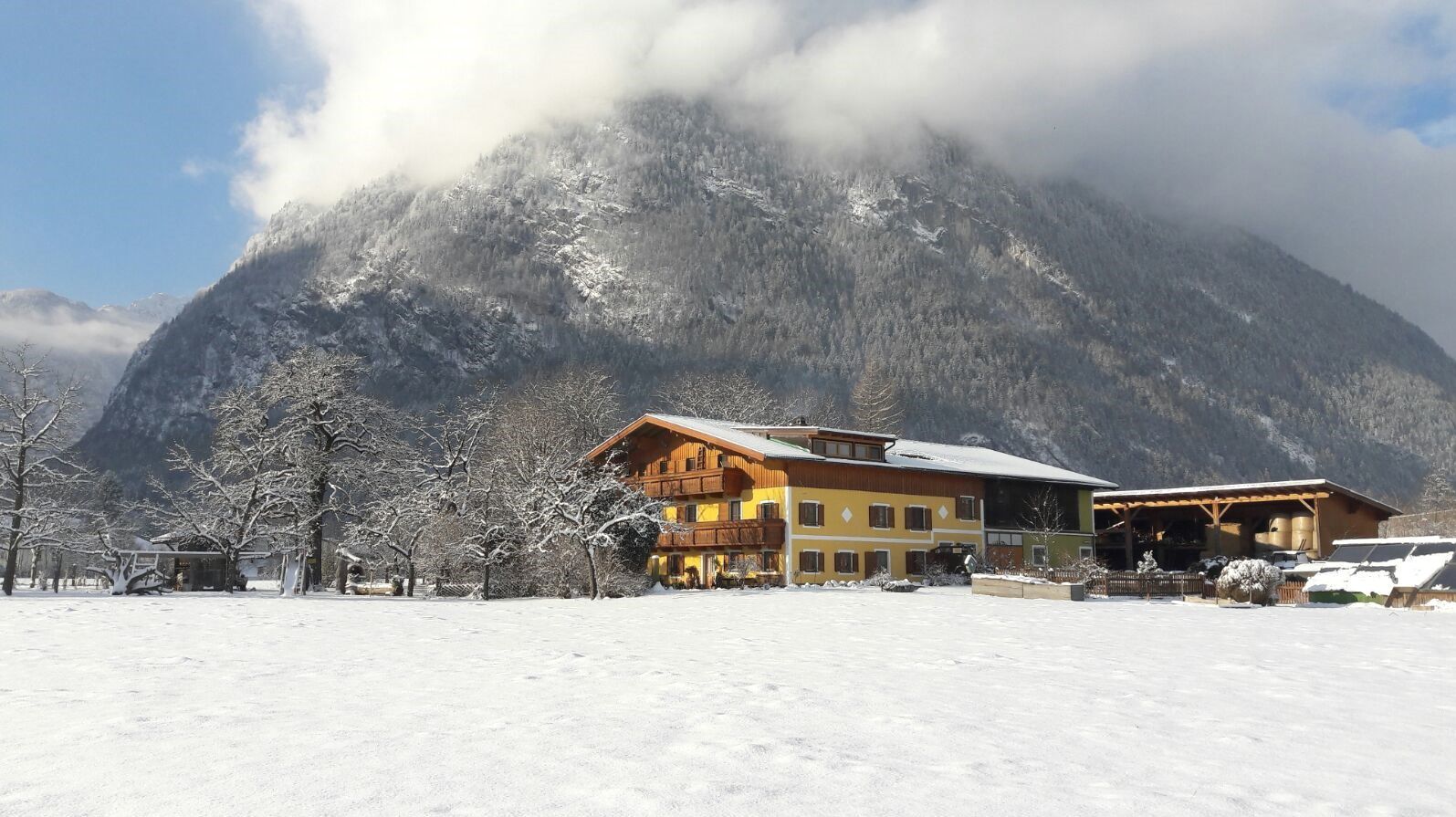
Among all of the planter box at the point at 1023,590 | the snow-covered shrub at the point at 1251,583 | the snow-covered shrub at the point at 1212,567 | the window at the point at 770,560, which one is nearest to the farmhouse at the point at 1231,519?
the snow-covered shrub at the point at 1212,567

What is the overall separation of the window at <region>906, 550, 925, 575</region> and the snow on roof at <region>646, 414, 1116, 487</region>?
14.4 feet

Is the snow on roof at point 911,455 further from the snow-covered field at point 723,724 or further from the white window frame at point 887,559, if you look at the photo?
the snow-covered field at point 723,724

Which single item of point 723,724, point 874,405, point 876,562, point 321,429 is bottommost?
point 723,724

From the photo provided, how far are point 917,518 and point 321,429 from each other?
2871 centimetres

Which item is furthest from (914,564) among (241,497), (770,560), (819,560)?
(241,497)

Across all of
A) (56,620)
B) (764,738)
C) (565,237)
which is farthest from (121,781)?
(565,237)

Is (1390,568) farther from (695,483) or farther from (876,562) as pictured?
(695,483)

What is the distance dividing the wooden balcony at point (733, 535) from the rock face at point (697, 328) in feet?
302

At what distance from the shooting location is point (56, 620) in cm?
2181

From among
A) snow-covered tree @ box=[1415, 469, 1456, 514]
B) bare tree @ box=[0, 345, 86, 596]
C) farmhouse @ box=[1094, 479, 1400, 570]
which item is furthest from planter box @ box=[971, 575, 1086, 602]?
snow-covered tree @ box=[1415, 469, 1456, 514]

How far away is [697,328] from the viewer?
16225 centimetres

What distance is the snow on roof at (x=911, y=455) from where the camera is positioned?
47.6 metres

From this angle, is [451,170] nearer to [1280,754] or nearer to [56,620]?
[56,620]

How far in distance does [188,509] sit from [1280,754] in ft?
135
